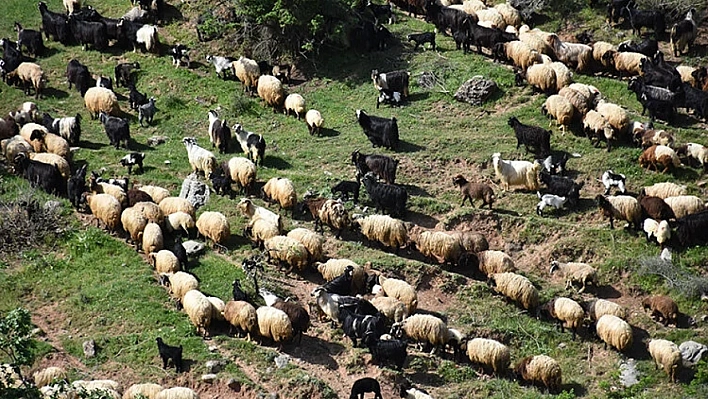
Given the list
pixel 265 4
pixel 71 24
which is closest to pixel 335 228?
pixel 265 4

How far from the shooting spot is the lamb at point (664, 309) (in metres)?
22.0

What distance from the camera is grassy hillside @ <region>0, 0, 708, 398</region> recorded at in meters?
20.8

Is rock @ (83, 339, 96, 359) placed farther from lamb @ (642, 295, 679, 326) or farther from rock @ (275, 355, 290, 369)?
lamb @ (642, 295, 679, 326)

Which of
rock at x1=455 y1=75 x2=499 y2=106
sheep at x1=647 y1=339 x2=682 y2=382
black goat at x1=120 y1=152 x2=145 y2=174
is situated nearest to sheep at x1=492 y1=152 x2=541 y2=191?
rock at x1=455 y1=75 x2=499 y2=106

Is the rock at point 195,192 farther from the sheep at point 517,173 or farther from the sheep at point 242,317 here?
the sheep at point 517,173

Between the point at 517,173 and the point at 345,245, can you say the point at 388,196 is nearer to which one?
the point at 345,245

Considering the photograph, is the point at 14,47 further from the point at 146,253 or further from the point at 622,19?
the point at 622,19

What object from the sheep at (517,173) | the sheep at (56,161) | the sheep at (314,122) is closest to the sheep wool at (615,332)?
the sheep at (517,173)

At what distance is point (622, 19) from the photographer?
3519cm

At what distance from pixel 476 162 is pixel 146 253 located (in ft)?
31.7

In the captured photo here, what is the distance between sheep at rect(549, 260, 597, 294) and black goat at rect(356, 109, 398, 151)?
6.90m

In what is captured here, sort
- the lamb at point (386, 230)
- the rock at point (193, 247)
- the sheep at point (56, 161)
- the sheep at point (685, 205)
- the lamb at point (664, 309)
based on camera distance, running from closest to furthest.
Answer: the lamb at point (664, 309) → the rock at point (193, 247) → the lamb at point (386, 230) → the sheep at point (685, 205) → the sheep at point (56, 161)

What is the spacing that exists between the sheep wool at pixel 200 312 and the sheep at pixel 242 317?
405mm

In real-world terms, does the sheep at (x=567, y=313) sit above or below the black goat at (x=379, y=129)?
below
